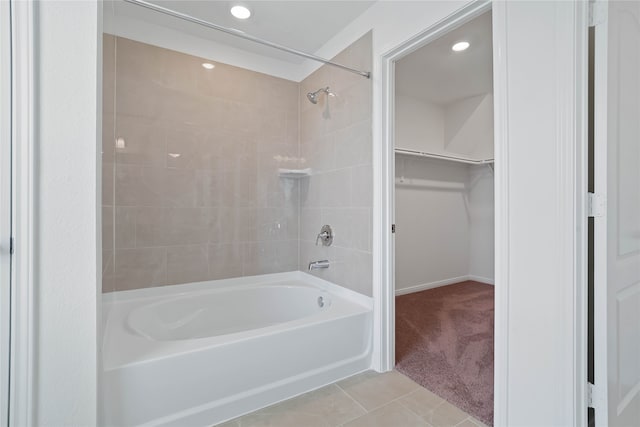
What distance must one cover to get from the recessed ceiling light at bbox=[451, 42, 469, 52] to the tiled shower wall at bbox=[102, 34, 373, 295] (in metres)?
1.00

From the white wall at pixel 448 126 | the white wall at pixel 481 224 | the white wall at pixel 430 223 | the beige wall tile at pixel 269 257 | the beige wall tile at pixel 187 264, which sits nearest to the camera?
the beige wall tile at pixel 187 264

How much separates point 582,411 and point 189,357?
161 cm

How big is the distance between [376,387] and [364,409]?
0.75 ft

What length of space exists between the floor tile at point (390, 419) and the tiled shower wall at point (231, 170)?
699 mm

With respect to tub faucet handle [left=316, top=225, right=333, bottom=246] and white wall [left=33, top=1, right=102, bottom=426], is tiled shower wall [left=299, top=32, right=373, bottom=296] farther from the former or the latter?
white wall [left=33, top=1, right=102, bottom=426]

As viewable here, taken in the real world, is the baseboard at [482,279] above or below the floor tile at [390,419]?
above

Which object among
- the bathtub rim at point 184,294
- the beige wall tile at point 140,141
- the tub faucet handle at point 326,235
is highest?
the beige wall tile at point 140,141

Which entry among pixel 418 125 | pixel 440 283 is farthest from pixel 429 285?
pixel 418 125

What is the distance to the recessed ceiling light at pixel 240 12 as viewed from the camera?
2.04 metres

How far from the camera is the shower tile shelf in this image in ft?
8.69

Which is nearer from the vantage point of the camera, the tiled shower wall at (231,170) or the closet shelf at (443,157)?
the tiled shower wall at (231,170)

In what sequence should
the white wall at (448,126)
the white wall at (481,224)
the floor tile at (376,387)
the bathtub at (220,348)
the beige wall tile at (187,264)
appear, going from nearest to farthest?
the bathtub at (220,348), the floor tile at (376,387), the beige wall tile at (187,264), the white wall at (448,126), the white wall at (481,224)

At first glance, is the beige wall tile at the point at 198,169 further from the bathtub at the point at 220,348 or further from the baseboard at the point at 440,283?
the baseboard at the point at 440,283

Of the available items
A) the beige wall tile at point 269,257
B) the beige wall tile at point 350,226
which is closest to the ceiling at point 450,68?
the beige wall tile at point 350,226
